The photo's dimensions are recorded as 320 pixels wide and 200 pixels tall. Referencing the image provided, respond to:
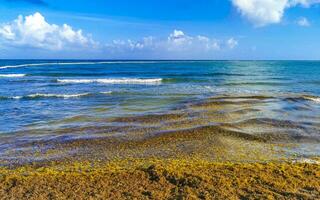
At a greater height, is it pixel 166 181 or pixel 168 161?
pixel 166 181

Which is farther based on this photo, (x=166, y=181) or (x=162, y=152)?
(x=162, y=152)

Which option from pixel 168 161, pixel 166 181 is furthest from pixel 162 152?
pixel 166 181

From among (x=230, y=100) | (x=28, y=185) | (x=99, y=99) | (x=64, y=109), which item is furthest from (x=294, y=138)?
(x=99, y=99)

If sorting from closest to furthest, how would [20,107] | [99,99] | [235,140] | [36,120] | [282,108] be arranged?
[235,140] → [36,120] → [282,108] → [20,107] → [99,99]

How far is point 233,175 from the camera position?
8320 mm

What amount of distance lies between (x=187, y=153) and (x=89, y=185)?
383 centimetres

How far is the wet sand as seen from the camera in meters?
7.53

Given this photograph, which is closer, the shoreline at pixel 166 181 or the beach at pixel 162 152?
the shoreline at pixel 166 181

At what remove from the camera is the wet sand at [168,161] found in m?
7.53

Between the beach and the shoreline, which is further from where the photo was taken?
the beach

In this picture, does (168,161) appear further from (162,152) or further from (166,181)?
(166,181)

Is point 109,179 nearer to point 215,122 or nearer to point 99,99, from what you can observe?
point 215,122

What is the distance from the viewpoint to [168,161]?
9812 millimetres

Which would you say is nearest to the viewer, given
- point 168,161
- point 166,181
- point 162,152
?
point 166,181
